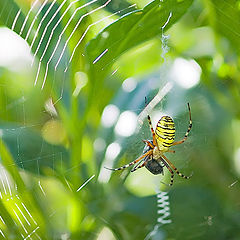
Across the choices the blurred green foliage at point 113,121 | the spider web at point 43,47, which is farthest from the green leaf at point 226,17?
the spider web at point 43,47

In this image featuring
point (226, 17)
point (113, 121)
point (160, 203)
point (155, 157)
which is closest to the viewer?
point (226, 17)

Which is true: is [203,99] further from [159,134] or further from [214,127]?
[159,134]

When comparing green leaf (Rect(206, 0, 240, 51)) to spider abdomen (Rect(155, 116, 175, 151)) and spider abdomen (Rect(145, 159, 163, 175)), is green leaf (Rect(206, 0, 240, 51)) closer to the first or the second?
spider abdomen (Rect(155, 116, 175, 151))

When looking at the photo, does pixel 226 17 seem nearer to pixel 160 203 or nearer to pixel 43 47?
pixel 43 47

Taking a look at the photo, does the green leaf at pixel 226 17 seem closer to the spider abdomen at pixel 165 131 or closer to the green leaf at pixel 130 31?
the green leaf at pixel 130 31

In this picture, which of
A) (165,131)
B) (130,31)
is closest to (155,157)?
(165,131)

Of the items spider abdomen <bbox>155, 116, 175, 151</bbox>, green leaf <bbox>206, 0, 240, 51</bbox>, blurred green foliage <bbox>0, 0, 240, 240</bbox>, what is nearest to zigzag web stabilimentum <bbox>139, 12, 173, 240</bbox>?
blurred green foliage <bbox>0, 0, 240, 240</bbox>
